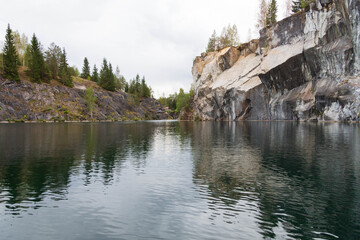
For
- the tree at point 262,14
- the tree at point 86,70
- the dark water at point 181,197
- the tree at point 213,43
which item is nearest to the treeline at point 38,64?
the tree at point 86,70

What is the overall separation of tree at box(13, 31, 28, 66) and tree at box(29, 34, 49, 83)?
19704mm

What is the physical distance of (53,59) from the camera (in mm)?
130625

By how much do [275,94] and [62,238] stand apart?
9000 cm

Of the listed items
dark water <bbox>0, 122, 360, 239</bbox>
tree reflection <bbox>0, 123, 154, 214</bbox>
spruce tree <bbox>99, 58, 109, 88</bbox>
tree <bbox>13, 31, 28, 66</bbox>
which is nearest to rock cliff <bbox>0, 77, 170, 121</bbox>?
spruce tree <bbox>99, 58, 109, 88</bbox>

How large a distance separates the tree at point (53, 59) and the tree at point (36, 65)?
579 cm

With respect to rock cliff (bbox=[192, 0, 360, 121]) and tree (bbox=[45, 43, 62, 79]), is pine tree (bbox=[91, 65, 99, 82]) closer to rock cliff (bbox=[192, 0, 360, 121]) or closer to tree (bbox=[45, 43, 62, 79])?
tree (bbox=[45, 43, 62, 79])

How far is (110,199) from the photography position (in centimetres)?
1328

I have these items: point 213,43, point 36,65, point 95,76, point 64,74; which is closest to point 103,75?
point 95,76

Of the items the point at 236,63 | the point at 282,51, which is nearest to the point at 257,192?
the point at 282,51

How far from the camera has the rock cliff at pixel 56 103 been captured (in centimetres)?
9931

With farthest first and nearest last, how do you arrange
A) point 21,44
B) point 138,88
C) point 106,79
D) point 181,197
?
point 138,88, point 106,79, point 21,44, point 181,197

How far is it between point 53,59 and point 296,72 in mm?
111758

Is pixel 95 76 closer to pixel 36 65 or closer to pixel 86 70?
pixel 86 70

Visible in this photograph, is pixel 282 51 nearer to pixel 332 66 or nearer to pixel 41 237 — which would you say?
pixel 332 66
